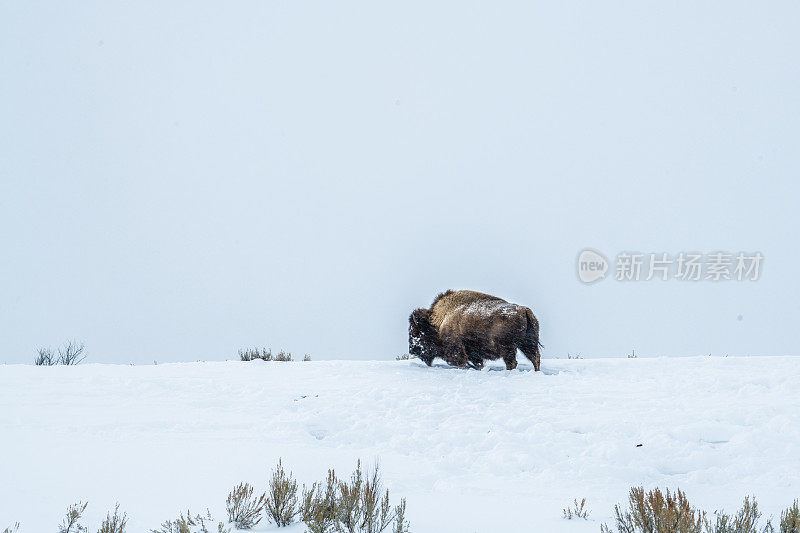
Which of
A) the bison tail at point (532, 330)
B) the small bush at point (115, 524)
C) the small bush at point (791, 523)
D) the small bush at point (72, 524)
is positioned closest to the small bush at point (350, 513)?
the small bush at point (115, 524)

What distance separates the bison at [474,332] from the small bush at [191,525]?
633cm

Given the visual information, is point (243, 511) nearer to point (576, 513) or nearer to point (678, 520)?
point (576, 513)

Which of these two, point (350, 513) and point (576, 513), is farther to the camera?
point (576, 513)

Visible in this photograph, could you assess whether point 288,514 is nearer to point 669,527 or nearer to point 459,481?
point 459,481

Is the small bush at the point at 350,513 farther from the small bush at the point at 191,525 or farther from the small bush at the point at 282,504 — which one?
the small bush at the point at 191,525

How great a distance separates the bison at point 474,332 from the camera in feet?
32.2

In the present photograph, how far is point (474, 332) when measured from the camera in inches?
394

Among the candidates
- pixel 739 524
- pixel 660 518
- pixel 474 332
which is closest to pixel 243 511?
pixel 660 518

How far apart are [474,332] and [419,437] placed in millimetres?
3578

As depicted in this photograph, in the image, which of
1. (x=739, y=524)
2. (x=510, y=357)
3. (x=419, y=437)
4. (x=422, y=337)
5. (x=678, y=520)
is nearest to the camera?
(x=678, y=520)

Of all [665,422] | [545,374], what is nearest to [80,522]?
[665,422]

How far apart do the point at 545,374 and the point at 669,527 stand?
590 cm

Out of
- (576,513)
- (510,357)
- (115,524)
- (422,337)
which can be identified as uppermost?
(422,337)

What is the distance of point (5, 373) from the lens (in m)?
8.70
